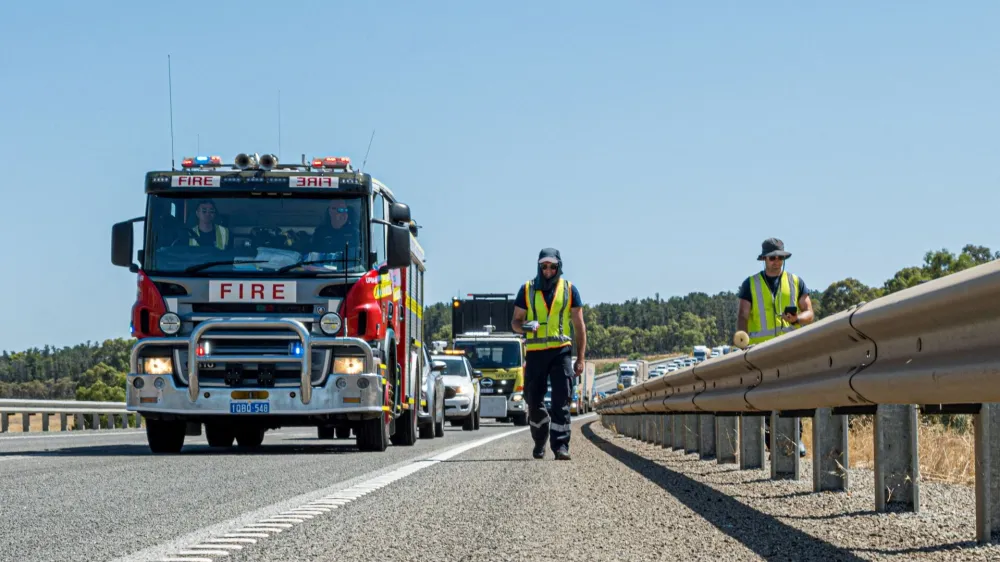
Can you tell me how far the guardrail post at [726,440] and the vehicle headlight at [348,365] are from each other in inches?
165

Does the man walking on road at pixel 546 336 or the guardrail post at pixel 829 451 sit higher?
the man walking on road at pixel 546 336

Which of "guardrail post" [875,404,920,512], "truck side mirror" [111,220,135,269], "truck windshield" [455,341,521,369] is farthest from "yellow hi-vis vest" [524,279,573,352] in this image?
"truck windshield" [455,341,521,369]

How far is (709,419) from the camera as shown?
1172 cm

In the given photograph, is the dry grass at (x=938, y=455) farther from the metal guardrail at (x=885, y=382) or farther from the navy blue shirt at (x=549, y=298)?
the navy blue shirt at (x=549, y=298)

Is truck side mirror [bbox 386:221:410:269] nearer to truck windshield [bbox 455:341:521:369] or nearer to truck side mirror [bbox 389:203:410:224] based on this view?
truck side mirror [bbox 389:203:410:224]

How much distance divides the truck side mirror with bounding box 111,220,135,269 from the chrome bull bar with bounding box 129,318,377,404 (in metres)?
0.86

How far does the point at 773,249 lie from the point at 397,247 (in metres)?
4.40

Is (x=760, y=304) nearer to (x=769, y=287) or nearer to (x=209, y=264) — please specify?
(x=769, y=287)

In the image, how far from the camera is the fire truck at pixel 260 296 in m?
13.3

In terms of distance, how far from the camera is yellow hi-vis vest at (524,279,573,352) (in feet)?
40.4

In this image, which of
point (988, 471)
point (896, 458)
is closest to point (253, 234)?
point (896, 458)

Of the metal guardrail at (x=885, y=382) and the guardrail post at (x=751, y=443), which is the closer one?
the metal guardrail at (x=885, y=382)

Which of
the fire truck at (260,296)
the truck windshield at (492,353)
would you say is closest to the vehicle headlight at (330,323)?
the fire truck at (260,296)

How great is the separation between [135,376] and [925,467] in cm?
806
